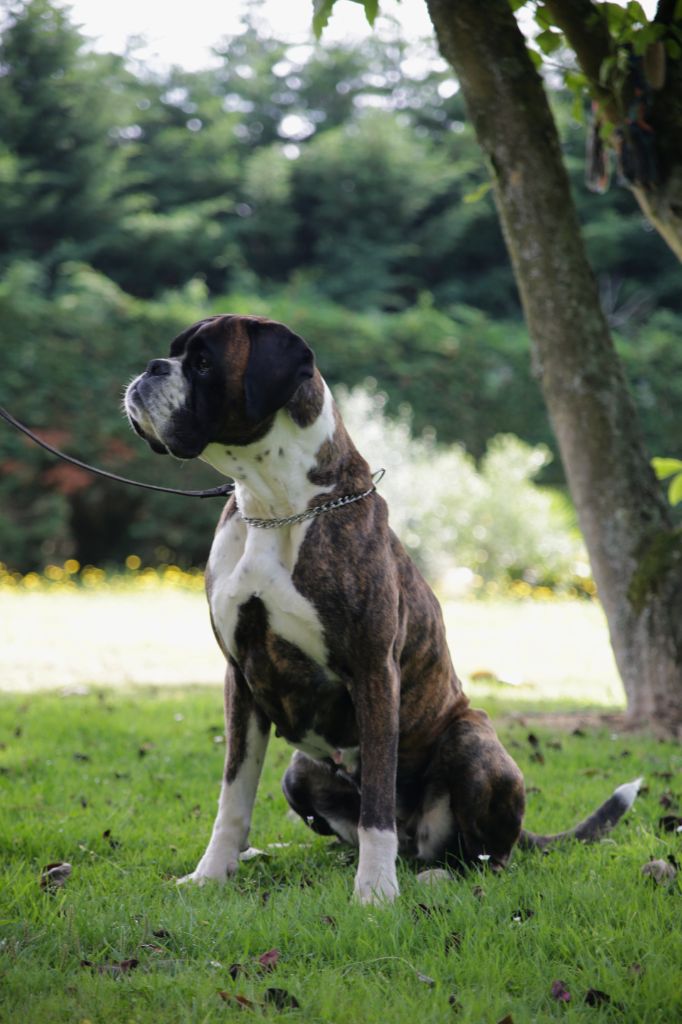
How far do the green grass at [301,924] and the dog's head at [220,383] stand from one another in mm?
1284

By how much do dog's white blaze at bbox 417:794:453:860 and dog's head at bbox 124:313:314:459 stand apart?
4.48 ft

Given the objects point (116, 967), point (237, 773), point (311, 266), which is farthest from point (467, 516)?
point (116, 967)

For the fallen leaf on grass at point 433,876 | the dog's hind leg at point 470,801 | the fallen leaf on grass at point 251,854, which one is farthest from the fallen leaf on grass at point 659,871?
the fallen leaf on grass at point 251,854

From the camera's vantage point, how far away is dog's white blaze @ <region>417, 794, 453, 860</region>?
139 inches

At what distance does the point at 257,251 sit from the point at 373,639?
19045 mm

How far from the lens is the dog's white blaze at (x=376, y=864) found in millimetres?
3117

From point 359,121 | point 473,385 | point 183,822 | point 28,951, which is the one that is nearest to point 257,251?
point 359,121

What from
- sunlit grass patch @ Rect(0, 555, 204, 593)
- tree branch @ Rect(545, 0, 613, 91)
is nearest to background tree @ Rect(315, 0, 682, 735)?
tree branch @ Rect(545, 0, 613, 91)

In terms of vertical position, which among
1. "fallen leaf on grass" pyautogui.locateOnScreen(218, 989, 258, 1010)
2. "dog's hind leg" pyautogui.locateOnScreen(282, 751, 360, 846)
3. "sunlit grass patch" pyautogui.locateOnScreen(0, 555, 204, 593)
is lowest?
"sunlit grass patch" pyautogui.locateOnScreen(0, 555, 204, 593)

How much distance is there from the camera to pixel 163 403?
122 inches

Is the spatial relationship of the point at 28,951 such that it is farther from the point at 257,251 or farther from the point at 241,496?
the point at 257,251

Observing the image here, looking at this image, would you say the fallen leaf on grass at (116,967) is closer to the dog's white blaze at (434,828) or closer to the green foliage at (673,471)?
the dog's white blaze at (434,828)

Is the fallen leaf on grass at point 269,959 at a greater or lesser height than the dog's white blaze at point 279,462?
lesser

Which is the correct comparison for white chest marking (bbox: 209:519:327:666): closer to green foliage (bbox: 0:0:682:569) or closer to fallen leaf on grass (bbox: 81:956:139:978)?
fallen leaf on grass (bbox: 81:956:139:978)
